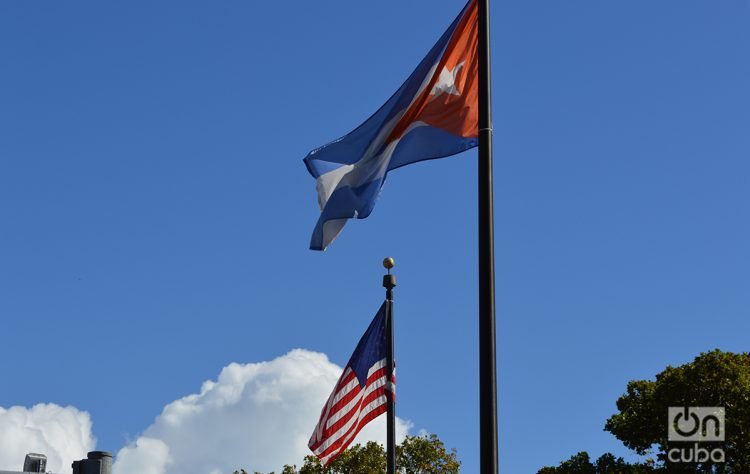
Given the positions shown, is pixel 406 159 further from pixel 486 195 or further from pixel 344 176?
pixel 486 195

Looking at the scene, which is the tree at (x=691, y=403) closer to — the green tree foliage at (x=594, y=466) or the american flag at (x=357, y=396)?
the green tree foliage at (x=594, y=466)

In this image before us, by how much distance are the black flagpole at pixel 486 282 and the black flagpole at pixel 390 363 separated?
29.9ft

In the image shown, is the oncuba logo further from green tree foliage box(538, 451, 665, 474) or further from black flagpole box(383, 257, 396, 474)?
black flagpole box(383, 257, 396, 474)

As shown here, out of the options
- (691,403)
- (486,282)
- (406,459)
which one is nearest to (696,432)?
(691,403)

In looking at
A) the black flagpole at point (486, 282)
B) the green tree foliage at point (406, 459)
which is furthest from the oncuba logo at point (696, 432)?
the black flagpole at point (486, 282)

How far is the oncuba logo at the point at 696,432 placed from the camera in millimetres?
44469

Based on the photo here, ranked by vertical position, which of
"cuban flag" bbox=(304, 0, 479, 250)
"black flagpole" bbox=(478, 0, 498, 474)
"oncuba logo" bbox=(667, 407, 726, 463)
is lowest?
"black flagpole" bbox=(478, 0, 498, 474)

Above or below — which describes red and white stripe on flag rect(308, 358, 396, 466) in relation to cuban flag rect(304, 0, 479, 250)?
below

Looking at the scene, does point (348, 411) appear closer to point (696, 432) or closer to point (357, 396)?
point (357, 396)

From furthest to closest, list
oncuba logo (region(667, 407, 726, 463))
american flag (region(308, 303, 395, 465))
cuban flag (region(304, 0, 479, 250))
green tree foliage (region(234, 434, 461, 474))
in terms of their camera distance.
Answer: green tree foliage (region(234, 434, 461, 474)) → oncuba logo (region(667, 407, 726, 463)) → american flag (region(308, 303, 395, 465)) → cuban flag (region(304, 0, 479, 250))

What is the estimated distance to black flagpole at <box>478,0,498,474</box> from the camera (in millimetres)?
11148

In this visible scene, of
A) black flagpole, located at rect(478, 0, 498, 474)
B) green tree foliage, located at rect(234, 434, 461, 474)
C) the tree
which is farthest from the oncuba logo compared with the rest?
black flagpole, located at rect(478, 0, 498, 474)

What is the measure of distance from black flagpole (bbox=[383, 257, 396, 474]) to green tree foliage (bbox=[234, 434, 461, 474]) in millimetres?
40432

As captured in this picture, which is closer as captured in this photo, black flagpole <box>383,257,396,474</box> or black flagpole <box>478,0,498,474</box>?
black flagpole <box>478,0,498,474</box>
